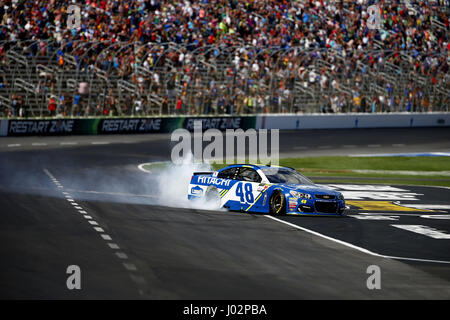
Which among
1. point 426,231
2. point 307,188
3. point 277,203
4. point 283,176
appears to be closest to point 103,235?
point 277,203

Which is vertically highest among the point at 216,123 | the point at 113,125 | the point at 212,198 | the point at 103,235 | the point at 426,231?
the point at 216,123

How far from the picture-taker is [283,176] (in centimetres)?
1811

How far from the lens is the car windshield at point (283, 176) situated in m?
17.7

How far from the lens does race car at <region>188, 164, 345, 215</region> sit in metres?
16.9

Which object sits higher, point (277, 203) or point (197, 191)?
point (197, 191)

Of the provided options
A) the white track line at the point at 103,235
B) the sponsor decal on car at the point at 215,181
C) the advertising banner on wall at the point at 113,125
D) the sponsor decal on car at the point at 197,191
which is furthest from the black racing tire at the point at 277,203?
the advertising banner on wall at the point at 113,125

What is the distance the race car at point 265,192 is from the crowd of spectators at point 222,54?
19.3 m

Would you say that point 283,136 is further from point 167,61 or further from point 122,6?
point 122,6

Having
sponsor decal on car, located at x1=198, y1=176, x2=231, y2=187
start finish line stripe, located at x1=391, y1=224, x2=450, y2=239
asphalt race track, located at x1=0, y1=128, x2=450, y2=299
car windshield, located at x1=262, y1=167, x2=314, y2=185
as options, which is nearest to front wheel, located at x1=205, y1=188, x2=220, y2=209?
sponsor decal on car, located at x1=198, y1=176, x2=231, y2=187

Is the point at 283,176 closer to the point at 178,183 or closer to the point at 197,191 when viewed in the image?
the point at 197,191

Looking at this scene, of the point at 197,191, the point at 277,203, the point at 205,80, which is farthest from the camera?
the point at 205,80

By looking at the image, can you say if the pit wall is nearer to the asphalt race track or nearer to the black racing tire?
the asphalt race track

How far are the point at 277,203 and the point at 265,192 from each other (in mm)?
346

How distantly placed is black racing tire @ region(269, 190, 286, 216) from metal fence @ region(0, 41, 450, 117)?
A: 21.1 metres
